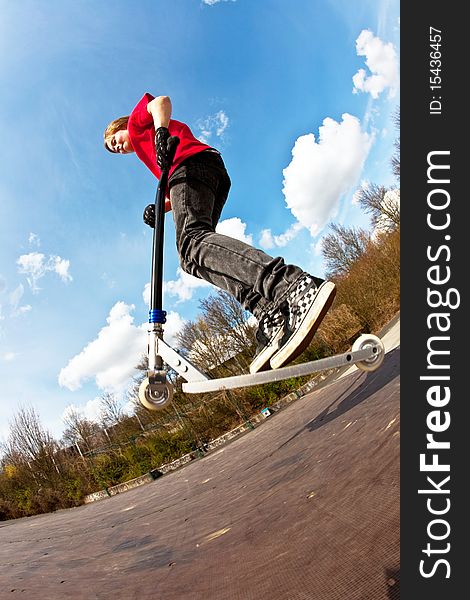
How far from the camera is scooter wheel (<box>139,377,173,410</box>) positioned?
1523 millimetres

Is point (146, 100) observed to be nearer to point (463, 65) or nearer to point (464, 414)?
point (463, 65)

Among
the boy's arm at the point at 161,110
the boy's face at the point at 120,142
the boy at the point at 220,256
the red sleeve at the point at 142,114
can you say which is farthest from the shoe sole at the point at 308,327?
A: the boy's face at the point at 120,142

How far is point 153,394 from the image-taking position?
1.55 m

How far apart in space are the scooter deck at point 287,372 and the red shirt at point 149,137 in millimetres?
1028

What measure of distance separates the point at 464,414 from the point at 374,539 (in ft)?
1.32

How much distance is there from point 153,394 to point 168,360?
0.18 meters

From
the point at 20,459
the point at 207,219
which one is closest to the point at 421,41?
the point at 207,219

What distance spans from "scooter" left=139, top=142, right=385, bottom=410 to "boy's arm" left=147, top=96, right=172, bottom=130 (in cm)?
14

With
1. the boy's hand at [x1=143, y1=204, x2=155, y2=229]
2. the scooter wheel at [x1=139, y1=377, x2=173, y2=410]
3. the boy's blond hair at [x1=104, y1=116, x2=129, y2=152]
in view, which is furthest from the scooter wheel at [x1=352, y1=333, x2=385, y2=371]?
the boy's blond hair at [x1=104, y1=116, x2=129, y2=152]

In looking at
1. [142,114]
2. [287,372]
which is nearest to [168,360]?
[287,372]

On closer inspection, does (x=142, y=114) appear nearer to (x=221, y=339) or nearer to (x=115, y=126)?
(x=115, y=126)

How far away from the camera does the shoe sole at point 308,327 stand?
4.26 ft

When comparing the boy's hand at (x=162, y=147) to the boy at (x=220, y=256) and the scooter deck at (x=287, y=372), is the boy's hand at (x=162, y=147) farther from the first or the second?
the scooter deck at (x=287, y=372)

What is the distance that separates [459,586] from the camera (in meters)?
0.76
